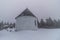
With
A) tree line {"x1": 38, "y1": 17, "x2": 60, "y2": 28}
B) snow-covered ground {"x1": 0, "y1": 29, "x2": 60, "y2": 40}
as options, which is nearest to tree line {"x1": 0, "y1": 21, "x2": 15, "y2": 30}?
snow-covered ground {"x1": 0, "y1": 29, "x2": 60, "y2": 40}

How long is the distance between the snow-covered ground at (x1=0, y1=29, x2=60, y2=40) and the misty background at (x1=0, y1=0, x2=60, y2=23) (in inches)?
9.3

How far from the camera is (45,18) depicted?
163 cm

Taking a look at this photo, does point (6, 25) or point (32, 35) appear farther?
point (6, 25)

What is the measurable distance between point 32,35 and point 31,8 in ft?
1.50

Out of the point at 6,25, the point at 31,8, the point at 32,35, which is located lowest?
the point at 32,35

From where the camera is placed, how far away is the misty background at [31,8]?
5.36ft

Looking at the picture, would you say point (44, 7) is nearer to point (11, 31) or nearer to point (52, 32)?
point (52, 32)

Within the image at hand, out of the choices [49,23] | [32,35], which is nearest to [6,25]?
[32,35]

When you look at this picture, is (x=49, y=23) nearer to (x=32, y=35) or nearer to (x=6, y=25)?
(x=32, y=35)

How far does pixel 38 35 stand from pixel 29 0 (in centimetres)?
62

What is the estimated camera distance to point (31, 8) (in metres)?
1.63

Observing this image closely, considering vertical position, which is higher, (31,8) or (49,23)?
(31,8)

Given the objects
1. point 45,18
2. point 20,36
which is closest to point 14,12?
point 20,36

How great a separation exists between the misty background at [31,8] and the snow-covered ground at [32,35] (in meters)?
0.24
